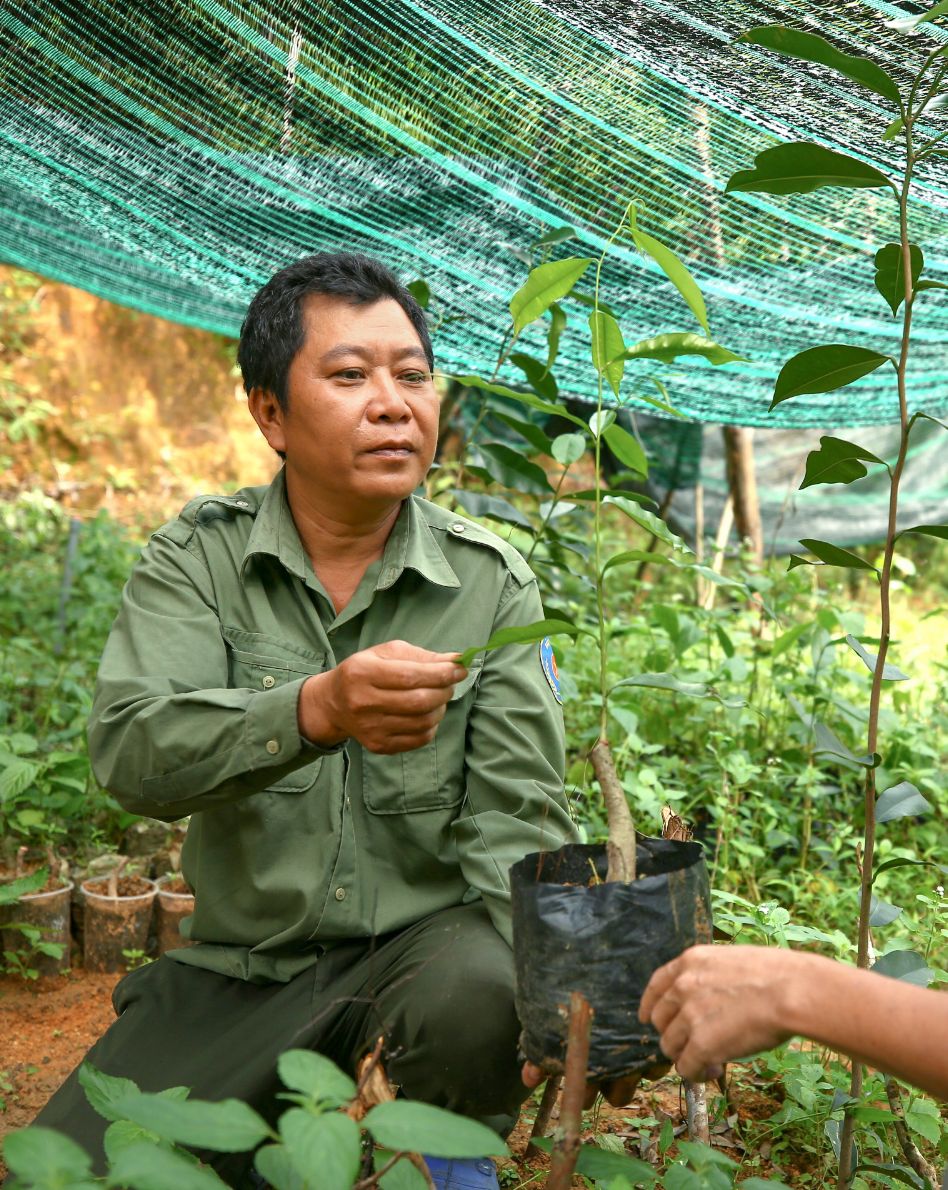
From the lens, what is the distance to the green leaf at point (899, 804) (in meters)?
1.69

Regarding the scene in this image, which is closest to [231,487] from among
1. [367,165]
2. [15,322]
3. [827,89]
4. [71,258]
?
[15,322]

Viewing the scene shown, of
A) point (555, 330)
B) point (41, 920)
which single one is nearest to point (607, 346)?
point (555, 330)

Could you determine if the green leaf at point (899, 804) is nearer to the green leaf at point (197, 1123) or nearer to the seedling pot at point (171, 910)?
the green leaf at point (197, 1123)

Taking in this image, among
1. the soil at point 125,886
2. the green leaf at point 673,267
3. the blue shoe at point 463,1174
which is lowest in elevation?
the blue shoe at point 463,1174

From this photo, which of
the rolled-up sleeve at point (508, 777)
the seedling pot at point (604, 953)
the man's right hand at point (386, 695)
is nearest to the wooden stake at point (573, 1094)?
the seedling pot at point (604, 953)

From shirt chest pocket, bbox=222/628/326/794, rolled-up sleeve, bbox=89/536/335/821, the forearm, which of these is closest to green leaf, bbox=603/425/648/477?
shirt chest pocket, bbox=222/628/326/794

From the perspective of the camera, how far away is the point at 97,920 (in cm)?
269

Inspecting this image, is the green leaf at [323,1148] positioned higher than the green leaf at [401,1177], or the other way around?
the green leaf at [323,1148]

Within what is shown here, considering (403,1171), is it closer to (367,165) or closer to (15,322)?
(367,165)

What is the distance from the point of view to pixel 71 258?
3.75 meters

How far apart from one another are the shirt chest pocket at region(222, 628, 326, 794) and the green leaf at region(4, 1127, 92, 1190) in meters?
0.83

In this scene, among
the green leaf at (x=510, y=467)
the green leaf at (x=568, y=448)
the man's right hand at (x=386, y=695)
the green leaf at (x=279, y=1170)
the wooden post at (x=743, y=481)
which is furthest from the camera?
the wooden post at (x=743, y=481)

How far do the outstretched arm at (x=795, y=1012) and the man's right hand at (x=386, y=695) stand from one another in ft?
1.33

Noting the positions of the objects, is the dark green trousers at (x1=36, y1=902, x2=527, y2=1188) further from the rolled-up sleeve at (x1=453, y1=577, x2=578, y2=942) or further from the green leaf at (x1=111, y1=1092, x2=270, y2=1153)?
the green leaf at (x1=111, y1=1092, x2=270, y2=1153)
